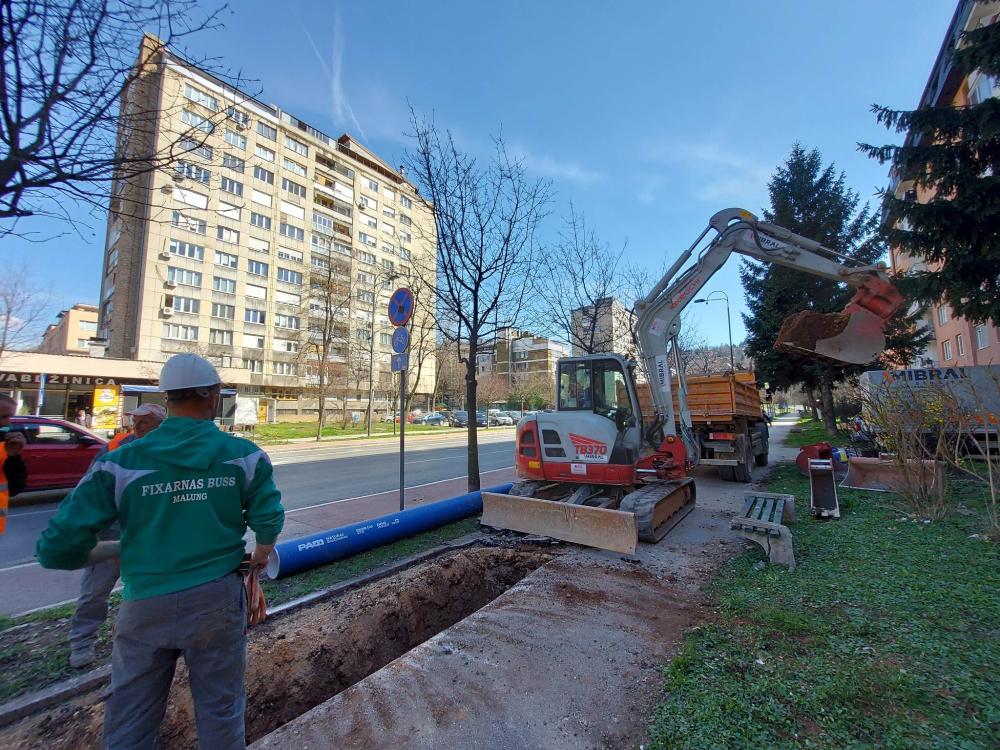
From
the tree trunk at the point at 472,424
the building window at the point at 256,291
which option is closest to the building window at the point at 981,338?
the tree trunk at the point at 472,424

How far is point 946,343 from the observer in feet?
92.3

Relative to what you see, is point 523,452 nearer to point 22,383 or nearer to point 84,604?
point 84,604

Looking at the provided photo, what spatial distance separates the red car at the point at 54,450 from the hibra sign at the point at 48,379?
79.1ft

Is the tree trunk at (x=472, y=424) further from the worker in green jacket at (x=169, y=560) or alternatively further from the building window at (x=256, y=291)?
the building window at (x=256, y=291)

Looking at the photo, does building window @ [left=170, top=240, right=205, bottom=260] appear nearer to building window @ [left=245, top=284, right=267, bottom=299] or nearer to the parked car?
building window @ [left=245, top=284, right=267, bottom=299]

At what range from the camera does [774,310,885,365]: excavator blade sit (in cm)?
722

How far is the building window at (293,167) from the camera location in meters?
48.4

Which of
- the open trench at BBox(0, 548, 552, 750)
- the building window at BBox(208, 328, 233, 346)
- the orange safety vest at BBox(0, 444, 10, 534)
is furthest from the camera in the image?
the building window at BBox(208, 328, 233, 346)

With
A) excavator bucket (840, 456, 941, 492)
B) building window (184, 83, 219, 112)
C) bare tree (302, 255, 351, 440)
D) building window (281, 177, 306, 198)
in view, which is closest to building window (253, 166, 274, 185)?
building window (281, 177, 306, 198)

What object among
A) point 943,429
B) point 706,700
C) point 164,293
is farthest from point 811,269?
point 164,293

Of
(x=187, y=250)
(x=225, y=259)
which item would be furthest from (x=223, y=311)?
(x=187, y=250)

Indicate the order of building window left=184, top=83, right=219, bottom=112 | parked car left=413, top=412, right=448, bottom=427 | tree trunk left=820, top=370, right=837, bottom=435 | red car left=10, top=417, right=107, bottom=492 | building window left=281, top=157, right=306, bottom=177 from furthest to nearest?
1. parked car left=413, top=412, right=448, bottom=427
2. building window left=281, top=157, right=306, bottom=177
3. tree trunk left=820, top=370, right=837, bottom=435
4. red car left=10, top=417, right=107, bottom=492
5. building window left=184, top=83, right=219, bottom=112

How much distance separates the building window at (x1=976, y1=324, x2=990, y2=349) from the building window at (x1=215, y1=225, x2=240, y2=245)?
174 feet

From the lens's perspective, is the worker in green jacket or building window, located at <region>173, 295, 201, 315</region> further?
building window, located at <region>173, 295, 201, 315</region>
